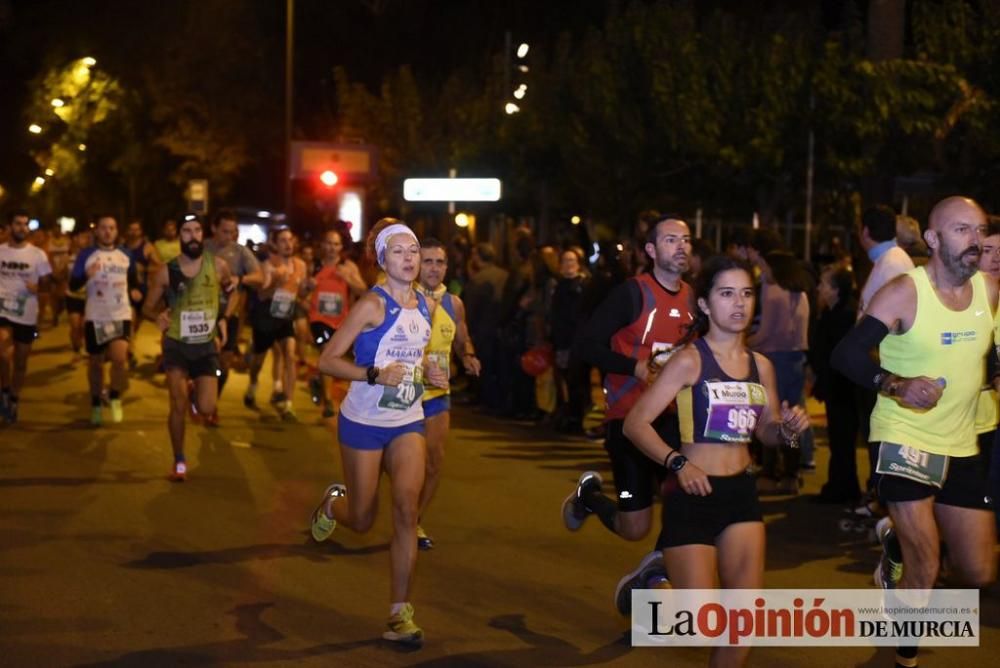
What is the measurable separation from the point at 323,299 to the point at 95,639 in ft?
24.4

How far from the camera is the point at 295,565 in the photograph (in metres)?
8.89

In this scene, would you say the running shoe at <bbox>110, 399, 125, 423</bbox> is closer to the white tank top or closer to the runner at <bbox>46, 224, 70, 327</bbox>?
the white tank top

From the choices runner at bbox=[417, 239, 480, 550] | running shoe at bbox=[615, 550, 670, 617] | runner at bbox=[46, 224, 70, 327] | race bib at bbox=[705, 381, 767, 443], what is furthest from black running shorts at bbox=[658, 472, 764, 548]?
runner at bbox=[46, 224, 70, 327]

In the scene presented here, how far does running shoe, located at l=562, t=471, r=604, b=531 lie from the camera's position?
8234 mm

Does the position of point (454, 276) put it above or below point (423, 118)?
below

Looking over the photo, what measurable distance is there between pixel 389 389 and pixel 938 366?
101 inches

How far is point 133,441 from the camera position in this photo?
14047 millimetres

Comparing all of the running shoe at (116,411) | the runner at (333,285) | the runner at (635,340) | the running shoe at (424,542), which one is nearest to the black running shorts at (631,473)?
the runner at (635,340)

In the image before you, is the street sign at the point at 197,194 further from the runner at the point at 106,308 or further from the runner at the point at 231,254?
the runner at the point at 231,254

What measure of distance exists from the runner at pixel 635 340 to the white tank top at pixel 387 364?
939 mm

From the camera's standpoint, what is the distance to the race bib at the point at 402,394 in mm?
7355

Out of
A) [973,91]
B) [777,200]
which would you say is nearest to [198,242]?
[973,91]

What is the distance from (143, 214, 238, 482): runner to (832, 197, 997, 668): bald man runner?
21.7 feet

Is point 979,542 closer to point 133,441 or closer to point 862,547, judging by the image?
point 862,547
